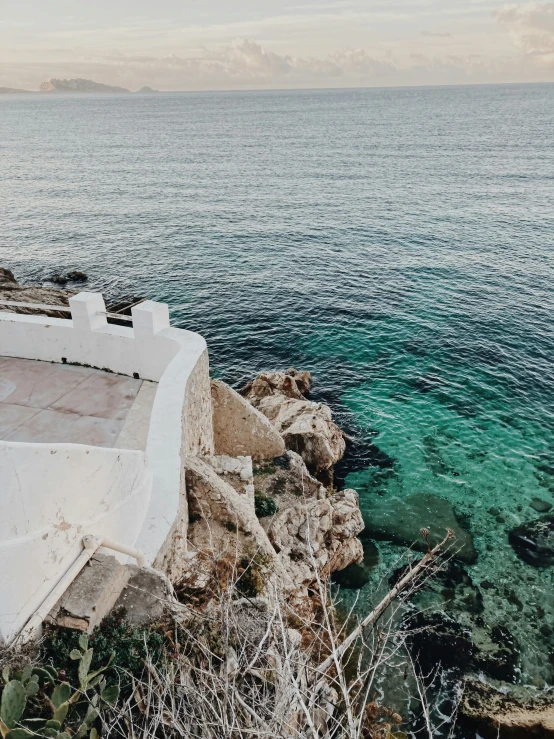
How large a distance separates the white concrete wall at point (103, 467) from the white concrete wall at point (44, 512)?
12 mm

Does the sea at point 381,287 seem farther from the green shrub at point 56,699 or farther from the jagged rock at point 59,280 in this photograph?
the green shrub at point 56,699

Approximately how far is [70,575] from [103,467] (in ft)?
4.30

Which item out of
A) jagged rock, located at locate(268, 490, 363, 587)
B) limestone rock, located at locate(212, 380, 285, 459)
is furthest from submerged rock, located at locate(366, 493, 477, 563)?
limestone rock, located at locate(212, 380, 285, 459)

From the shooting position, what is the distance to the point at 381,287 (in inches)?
1375

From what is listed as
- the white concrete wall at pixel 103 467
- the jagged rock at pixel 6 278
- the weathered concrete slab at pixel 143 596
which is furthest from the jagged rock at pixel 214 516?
the jagged rock at pixel 6 278

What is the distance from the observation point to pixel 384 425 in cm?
2238

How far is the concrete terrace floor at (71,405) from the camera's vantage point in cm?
980

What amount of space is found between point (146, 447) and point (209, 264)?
104ft

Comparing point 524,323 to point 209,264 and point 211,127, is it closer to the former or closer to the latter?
point 209,264

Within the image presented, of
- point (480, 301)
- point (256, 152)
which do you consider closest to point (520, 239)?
point (480, 301)

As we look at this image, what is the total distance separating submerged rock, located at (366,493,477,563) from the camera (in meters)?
16.7

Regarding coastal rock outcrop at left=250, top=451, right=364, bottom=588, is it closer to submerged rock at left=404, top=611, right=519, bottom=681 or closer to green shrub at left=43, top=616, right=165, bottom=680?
submerged rock at left=404, top=611, right=519, bottom=681

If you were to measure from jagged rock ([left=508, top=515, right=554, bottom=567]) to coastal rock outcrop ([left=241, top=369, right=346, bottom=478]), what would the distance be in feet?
21.7

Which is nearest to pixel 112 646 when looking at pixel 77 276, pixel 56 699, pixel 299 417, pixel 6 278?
pixel 56 699
